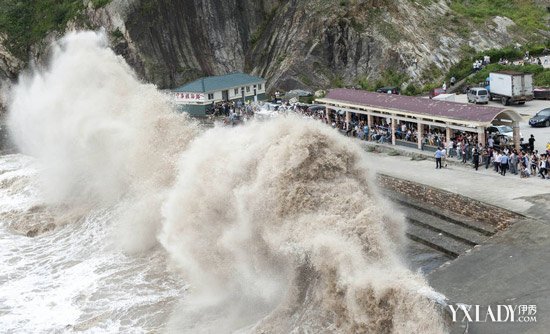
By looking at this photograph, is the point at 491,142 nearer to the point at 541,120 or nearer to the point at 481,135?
the point at 481,135

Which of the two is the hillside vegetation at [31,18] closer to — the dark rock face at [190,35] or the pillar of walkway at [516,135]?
the dark rock face at [190,35]

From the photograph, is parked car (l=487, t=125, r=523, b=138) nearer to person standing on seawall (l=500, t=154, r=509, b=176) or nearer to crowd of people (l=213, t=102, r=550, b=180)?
crowd of people (l=213, t=102, r=550, b=180)

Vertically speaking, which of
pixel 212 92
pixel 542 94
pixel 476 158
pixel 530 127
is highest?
pixel 212 92

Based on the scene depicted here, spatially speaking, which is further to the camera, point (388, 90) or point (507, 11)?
point (507, 11)

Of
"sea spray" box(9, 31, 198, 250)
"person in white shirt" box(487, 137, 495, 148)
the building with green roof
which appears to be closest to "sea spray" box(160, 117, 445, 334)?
"sea spray" box(9, 31, 198, 250)

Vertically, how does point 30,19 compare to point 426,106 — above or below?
above

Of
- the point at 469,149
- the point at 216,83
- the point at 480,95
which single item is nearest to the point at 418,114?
the point at 469,149

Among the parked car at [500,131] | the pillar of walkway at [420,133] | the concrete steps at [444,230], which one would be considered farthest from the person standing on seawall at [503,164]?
the pillar of walkway at [420,133]
